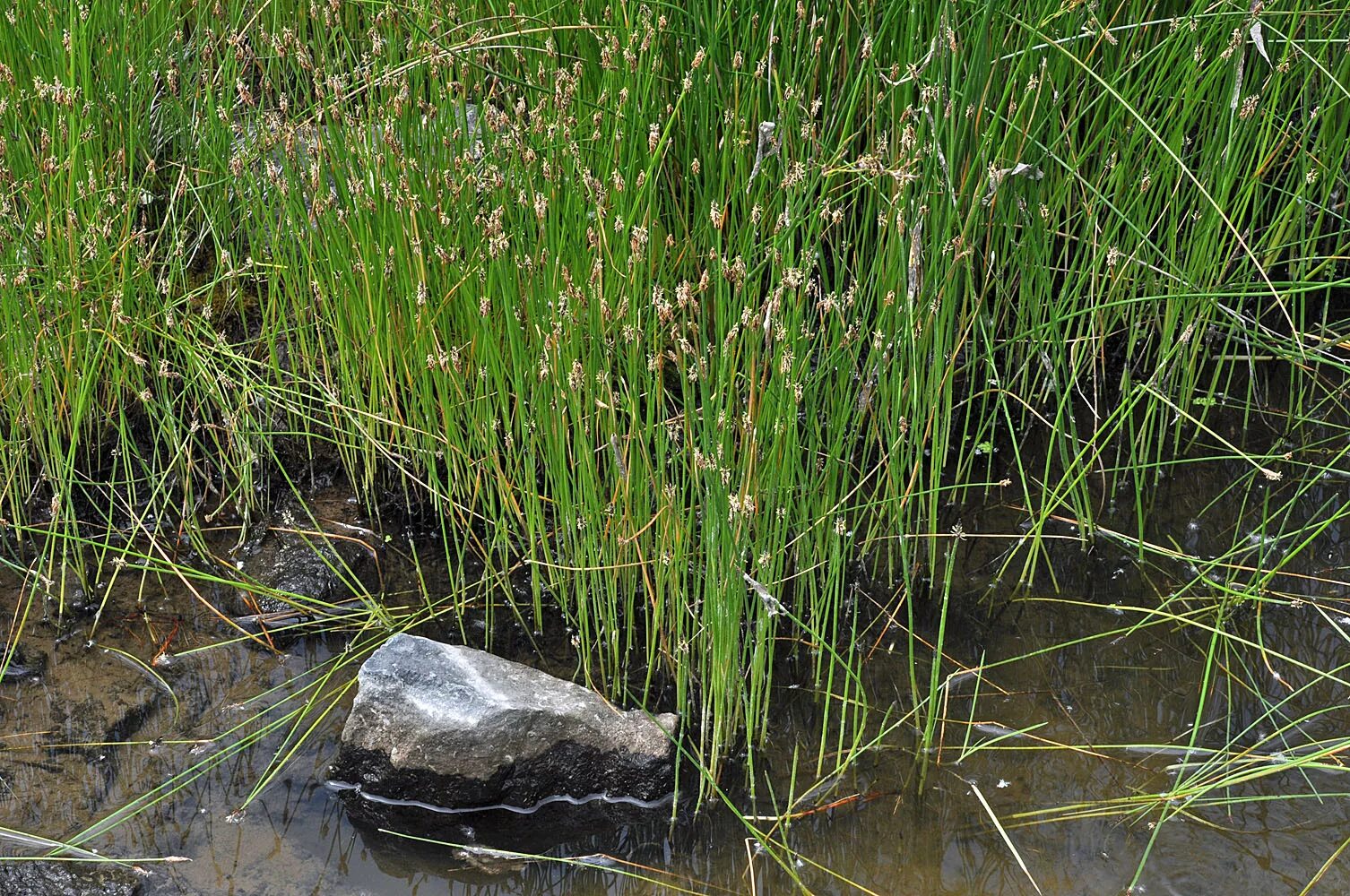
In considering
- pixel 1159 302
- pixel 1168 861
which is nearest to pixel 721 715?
pixel 1168 861

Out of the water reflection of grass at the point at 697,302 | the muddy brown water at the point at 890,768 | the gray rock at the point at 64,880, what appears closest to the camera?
the gray rock at the point at 64,880

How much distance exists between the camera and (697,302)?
2.37 meters

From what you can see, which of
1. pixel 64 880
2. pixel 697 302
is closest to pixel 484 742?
pixel 64 880

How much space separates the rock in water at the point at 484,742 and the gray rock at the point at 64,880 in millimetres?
→ 368

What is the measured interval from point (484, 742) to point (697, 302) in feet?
3.08

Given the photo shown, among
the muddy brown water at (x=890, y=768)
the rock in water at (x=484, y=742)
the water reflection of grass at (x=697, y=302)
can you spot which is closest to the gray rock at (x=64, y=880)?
the muddy brown water at (x=890, y=768)

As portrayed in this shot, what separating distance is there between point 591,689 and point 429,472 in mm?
699

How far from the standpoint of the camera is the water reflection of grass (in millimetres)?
2139

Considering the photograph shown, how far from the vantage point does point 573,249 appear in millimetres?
2244

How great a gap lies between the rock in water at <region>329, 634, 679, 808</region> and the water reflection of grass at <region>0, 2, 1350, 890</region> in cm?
14

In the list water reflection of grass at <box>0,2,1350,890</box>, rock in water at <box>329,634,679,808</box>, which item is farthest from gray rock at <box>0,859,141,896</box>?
water reflection of grass at <box>0,2,1350,890</box>

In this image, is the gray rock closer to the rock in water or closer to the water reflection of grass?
the rock in water

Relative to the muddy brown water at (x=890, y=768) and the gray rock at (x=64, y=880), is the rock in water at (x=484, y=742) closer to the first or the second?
the muddy brown water at (x=890, y=768)

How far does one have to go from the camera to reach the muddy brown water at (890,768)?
1935mm
